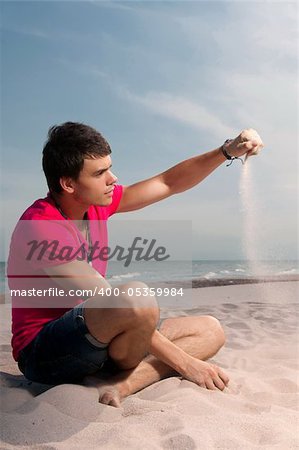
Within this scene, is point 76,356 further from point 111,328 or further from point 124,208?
point 124,208

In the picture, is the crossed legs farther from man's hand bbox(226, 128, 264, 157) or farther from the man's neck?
man's hand bbox(226, 128, 264, 157)

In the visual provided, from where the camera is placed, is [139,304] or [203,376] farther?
[203,376]

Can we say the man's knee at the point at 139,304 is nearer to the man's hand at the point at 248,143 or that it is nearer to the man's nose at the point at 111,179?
the man's nose at the point at 111,179

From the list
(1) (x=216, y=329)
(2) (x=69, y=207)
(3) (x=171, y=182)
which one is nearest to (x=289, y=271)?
(3) (x=171, y=182)

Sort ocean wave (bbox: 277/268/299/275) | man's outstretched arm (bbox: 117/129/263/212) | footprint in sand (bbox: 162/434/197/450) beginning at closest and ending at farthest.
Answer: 1. footprint in sand (bbox: 162/434/197/450)
2. man's outstretched arm (bbox: 117/129/263/212)
3. ocean wave (bbox: 277/268/299/275)

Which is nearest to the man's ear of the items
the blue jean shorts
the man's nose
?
the man's nose

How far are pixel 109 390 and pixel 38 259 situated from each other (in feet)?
2.24

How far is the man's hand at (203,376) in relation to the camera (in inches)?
100

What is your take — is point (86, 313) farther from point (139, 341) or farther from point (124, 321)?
point (139, 341)

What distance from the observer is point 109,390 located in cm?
238

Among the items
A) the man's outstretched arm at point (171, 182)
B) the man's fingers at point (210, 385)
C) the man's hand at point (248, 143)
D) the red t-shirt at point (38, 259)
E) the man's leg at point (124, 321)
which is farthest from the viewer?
the man's outstretched arm at point (171, 182)

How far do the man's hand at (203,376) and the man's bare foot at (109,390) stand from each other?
0.33 m

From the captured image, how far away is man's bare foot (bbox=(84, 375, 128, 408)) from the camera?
2293 mm

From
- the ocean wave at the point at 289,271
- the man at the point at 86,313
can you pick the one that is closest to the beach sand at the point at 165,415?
the man at the point at 86,313
